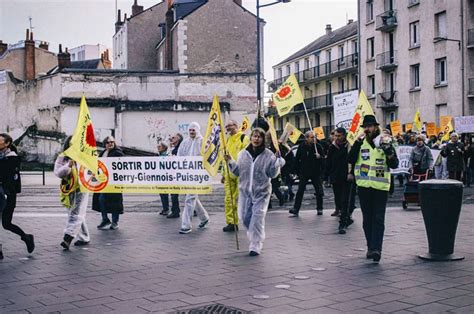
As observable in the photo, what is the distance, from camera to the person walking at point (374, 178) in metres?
8.18

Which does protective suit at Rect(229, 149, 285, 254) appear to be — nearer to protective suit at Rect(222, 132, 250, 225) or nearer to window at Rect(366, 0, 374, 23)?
protective suit at Rect(222, 132, 250, 225)

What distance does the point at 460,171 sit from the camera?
72.5 ft

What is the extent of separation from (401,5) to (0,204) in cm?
4064

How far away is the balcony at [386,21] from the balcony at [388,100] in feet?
15.3

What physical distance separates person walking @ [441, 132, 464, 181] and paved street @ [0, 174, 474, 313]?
11016 mm

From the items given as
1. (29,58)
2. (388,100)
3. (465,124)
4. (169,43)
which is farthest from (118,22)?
(465,124)

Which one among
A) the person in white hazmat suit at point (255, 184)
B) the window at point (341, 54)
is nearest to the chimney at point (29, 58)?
the window at point (341, 54)

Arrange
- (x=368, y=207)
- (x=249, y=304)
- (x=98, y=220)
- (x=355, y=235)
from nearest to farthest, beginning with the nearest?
(x=249, y=304), (x=368, y=207), (x=355, y=235), (x=98, y=220)

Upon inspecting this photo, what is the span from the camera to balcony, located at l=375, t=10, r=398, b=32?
147ft

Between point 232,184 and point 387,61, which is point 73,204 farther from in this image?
point 387,61

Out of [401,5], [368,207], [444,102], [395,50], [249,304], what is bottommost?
[249,304]

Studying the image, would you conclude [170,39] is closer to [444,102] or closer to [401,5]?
[401,5]

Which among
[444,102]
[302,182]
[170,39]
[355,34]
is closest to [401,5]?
[444,102]

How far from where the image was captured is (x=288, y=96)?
16.6m
